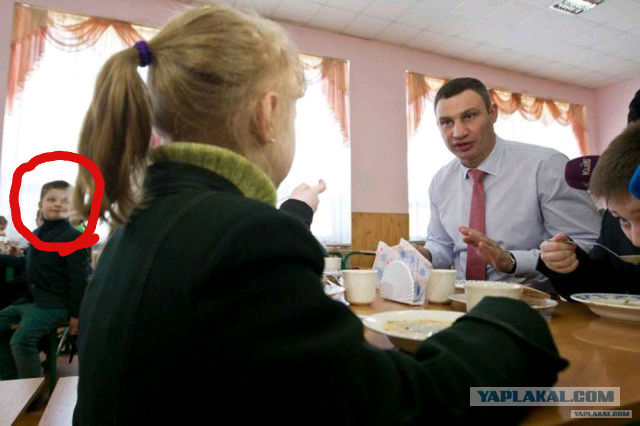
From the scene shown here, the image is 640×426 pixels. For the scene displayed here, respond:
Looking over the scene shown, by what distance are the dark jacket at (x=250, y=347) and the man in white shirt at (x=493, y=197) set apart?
1185 millimetres

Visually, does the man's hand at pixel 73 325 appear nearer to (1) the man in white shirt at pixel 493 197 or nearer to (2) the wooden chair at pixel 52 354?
(2) the wooden chair at pixel 52 354

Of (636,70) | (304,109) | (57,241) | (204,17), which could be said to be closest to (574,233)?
(204,17)

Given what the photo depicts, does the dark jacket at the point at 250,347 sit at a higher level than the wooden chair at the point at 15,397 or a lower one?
higher

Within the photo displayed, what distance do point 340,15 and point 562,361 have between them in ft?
14.6

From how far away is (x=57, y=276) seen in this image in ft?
8.54

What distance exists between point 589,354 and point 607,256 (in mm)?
822

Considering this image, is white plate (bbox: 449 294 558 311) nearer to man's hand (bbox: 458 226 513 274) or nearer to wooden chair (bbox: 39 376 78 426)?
man's hand (bbox: 458 226 513 274)

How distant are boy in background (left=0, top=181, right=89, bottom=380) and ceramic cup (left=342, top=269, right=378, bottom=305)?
2.15 metres

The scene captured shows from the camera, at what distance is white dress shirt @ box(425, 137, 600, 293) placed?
66.9 inches

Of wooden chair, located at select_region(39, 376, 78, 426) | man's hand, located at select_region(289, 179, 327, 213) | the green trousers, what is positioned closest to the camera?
wooden chair, located at select_region(39, 376, 78, 426)

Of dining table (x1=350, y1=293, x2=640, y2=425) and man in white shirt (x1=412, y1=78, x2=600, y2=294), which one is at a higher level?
man in white shirt (x1=412, y1=78, x2=600, y2=294)

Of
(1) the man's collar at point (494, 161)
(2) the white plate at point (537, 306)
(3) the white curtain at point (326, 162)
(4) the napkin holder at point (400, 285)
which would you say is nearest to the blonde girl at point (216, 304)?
(2) the white plate at point (537, 306)

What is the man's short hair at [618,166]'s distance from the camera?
97 centimetres

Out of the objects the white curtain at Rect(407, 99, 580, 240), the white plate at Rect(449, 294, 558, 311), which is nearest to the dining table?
the white plate at Rect(449, 294, 558, 311)
